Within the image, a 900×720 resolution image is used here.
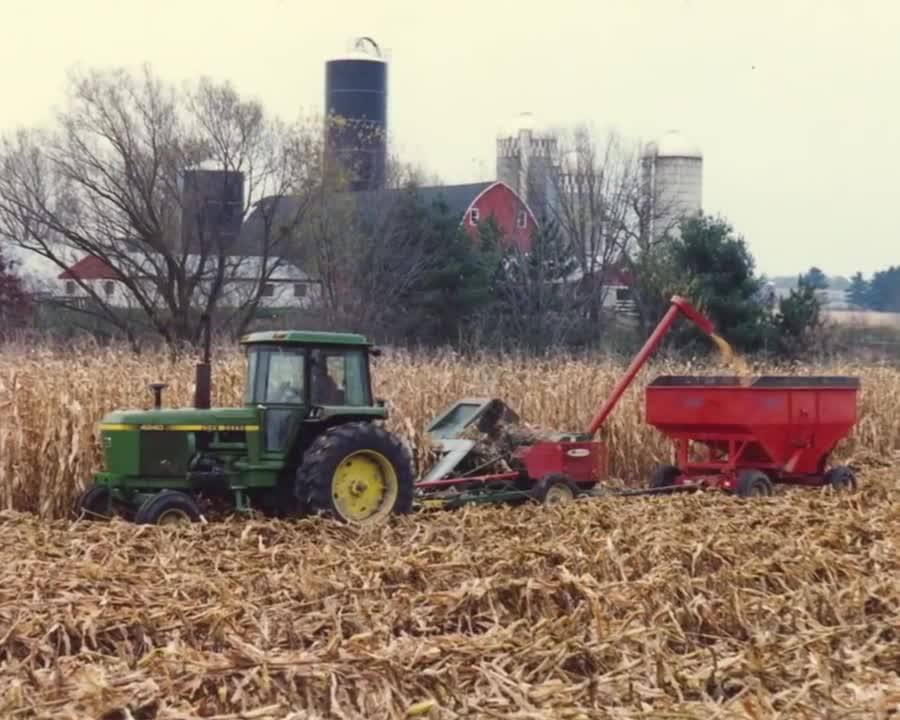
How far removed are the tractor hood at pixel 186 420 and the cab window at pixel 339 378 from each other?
0.60m

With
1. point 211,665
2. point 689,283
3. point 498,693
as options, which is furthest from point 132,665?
point 689,283

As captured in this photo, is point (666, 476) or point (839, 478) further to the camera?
point (666, 476)

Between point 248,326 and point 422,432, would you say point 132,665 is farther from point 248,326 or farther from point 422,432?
point 248,326

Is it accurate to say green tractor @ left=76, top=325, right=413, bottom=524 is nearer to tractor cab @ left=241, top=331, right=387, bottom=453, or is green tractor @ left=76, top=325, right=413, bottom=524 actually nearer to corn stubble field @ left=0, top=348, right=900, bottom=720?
tractor cab @ left=241, top=331, right=387, bottom=453

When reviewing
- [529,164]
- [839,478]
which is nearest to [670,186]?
[529,164]

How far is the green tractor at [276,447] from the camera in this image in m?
11.9

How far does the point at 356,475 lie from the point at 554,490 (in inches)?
105

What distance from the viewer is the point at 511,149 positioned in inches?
2421

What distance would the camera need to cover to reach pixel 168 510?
11.3 m

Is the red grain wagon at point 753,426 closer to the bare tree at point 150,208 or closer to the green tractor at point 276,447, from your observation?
the green tractor at point 276,447

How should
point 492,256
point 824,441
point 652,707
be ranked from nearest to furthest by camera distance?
point 652,707 < point 824,441 < point 492,256

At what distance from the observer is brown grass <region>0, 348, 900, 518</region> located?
13500 millimetres

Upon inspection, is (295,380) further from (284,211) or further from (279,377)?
(284,211)

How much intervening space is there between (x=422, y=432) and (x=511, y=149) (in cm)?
4592
